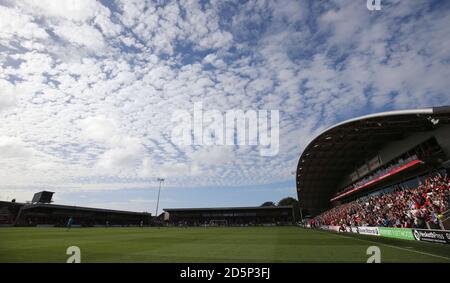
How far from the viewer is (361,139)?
127ft

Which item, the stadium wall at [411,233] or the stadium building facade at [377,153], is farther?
the stadium building facade at [377,153]

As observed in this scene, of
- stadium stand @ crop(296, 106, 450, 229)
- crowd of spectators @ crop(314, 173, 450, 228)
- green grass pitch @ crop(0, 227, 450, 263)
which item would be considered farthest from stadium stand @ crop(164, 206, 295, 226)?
green grass pitch @ crop(0, 227, 450, 263)

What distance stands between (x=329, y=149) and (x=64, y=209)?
81619 mm

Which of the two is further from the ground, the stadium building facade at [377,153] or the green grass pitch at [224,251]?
the stadium building facade at [377,153]

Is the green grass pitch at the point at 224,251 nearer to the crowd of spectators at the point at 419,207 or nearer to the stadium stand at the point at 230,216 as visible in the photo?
the crowd of spectators at the point at 419,207

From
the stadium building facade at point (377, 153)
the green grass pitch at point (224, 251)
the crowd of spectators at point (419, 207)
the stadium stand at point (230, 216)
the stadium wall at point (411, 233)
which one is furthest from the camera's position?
the stadium stand at point (230, 216)

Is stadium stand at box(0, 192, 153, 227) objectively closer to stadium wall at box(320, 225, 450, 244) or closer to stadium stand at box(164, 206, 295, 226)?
stadium stand at box(164, 206, 295, 226)

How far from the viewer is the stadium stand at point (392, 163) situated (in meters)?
21.1

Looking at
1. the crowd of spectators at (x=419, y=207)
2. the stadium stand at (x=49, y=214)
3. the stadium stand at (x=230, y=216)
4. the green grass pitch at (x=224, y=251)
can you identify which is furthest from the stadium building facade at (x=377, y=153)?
the stadium stand at (x=49, y=214)

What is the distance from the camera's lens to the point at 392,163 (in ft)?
118

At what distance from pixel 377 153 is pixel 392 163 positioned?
16.4 feet

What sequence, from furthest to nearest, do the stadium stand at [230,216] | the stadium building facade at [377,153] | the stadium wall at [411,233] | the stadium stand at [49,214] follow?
1. the stadium stand at [230,216]
2. the stadium stand at [49,214]
3. the stadium building facade at [377,153]
4. the stadium wall at [411,233]
